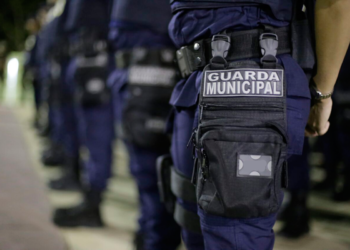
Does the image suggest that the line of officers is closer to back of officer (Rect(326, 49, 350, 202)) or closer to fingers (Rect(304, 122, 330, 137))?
→ back of officer (Rect(326, 49, 350, 202))

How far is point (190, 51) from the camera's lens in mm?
816

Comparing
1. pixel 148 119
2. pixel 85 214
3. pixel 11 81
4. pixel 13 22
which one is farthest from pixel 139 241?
pixel 13 22

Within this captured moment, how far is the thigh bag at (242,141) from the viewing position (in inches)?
27.3

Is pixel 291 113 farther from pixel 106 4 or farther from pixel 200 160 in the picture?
pixel 106 4

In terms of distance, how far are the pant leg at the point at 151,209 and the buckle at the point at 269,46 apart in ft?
2.36

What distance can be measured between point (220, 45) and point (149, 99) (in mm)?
606

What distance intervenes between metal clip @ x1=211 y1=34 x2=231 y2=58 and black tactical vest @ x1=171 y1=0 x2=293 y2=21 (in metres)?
0.06

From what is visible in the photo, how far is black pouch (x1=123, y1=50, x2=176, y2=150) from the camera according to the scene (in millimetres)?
1309

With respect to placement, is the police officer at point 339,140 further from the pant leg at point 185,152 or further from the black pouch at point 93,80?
the pant leg at point 185,152

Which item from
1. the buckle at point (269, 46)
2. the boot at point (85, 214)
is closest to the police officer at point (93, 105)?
the boot at point (85, 214)

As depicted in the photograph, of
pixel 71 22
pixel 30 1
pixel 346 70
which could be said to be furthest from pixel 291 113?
pixel 30 1

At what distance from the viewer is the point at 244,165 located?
2.28 feet

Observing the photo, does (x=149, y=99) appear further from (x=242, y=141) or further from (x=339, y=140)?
(x=339, y=140)

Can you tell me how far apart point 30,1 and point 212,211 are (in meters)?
11.7
